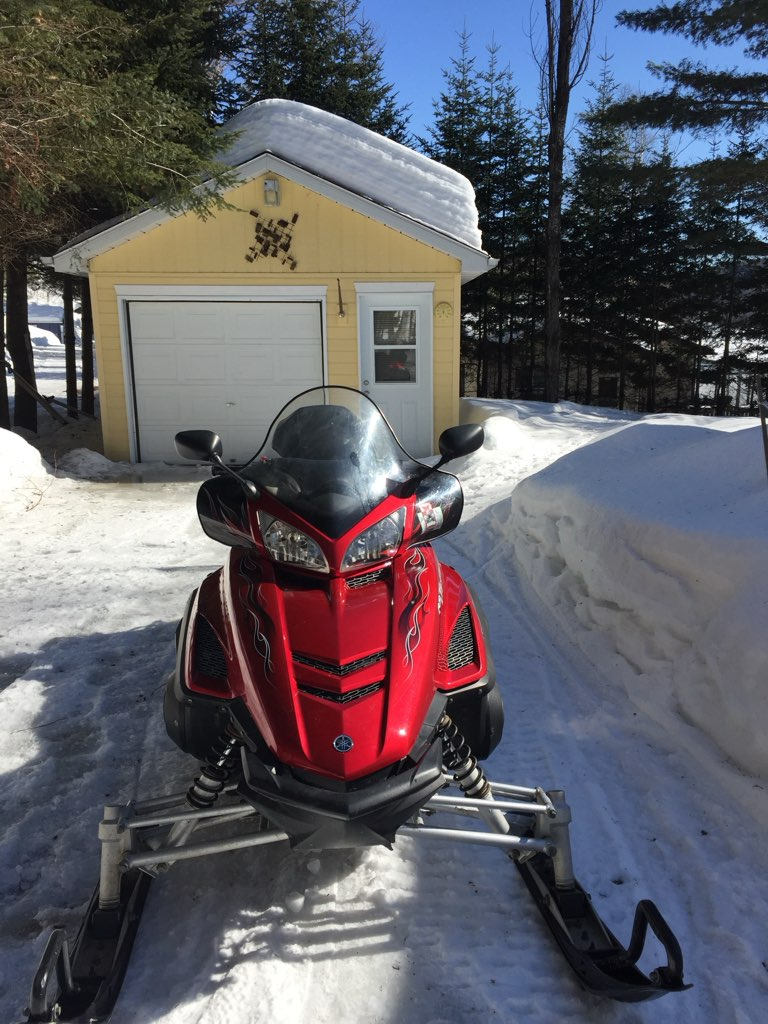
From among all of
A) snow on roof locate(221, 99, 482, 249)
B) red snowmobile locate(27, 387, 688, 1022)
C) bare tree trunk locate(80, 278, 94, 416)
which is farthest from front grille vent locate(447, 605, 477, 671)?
Result: bare tree trunk locate(80, 278, 94, 416)

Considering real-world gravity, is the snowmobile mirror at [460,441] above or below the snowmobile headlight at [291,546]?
above

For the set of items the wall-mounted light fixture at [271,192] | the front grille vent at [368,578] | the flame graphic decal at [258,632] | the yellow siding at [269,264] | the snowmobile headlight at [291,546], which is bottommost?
the flame graphic decal at [258,632]

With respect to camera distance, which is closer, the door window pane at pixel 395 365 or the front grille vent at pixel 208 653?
the front grille vent at pixel 208 653

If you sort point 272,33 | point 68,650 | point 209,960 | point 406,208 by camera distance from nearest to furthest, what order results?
point 209,960 < point 68,650 < point 406,208 < point 272,33

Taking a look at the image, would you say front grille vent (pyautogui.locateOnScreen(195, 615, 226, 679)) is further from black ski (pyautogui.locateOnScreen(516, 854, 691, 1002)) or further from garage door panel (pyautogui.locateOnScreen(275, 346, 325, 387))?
garage door panel (pyautogui.locateOnScreen(275, 346, 325, 387))

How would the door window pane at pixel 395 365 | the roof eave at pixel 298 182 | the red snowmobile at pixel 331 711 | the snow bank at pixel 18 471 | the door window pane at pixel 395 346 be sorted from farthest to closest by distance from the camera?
the door window pane at pixel 395 365
the door window pane at pixel 395 346
the roof eave at pixel 298 182
the snow bank at pixel 18 471
the red snowmobile at pixel 331 711

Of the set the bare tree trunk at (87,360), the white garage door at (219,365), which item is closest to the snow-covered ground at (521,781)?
the white garage door at (219,365)

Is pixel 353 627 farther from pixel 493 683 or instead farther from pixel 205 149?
pixel 205 149

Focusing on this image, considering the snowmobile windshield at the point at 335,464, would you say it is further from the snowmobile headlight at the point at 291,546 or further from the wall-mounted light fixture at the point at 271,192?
the wall-mounted light fixture at the point at 271,192

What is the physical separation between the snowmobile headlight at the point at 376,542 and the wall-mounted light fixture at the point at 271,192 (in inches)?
341

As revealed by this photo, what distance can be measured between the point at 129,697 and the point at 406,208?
1050 centimetres

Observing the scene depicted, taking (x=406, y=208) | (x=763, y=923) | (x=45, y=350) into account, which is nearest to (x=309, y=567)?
(x=763, y=923)

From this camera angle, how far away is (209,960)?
1.85 metres

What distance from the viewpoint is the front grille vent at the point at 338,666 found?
5.86 ft
